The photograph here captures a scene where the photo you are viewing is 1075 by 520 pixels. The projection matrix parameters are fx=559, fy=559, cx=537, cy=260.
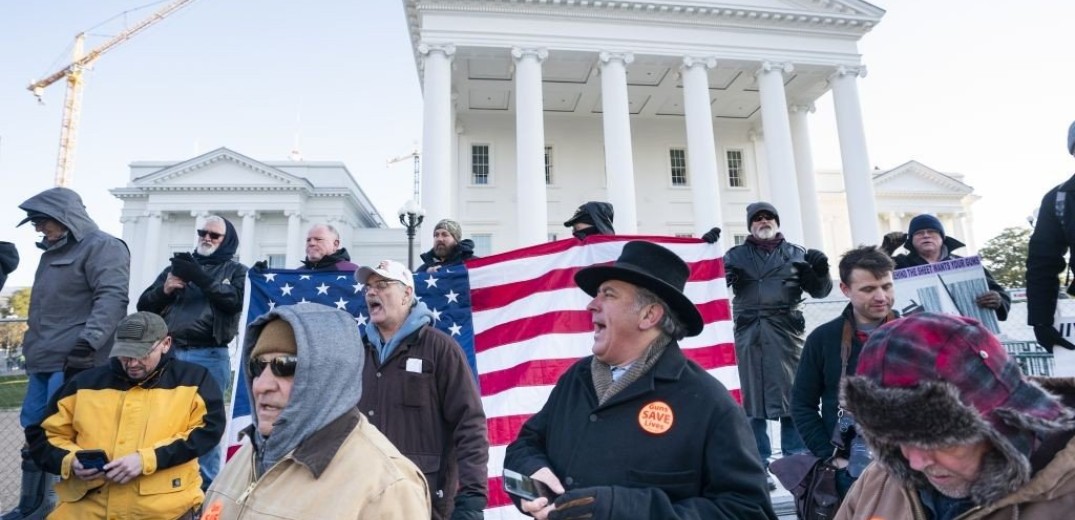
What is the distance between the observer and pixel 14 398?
1650cm

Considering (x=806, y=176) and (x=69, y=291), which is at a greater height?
(x=806, y=176)

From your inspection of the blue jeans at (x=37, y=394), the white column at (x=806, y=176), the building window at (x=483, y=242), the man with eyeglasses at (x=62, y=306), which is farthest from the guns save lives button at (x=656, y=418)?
the building window at (x=483, y=242)

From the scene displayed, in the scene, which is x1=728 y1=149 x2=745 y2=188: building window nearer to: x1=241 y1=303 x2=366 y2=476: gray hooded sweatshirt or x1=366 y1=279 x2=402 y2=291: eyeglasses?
x1=366 y1=279 x2=402 y2=291: eyeglasses

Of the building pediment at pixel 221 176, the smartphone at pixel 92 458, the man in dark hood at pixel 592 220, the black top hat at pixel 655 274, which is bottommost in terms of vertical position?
the smartphone at pixel 92 458

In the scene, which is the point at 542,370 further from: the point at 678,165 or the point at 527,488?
the point at 678,165

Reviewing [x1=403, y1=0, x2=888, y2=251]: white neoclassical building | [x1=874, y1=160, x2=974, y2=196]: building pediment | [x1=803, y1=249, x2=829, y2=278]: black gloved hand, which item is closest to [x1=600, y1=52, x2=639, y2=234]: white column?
[x1=403, y1=0, x2=888, y2=251]: white neoclassical building

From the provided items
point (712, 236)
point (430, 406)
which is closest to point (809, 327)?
point (712, 236)

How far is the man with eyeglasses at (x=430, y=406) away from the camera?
2977 millimetres

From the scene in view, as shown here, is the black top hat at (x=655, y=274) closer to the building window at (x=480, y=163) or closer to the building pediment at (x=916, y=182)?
the building window at (x=480, y=163)

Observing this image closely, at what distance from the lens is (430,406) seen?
3.10 metres

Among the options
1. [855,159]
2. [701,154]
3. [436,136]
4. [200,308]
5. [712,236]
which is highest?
[436,136]

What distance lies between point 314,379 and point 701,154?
908 inches

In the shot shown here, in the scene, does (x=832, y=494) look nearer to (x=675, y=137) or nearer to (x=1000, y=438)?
(x=1000, y=438)

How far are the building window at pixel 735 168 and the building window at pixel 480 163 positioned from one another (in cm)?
1358
